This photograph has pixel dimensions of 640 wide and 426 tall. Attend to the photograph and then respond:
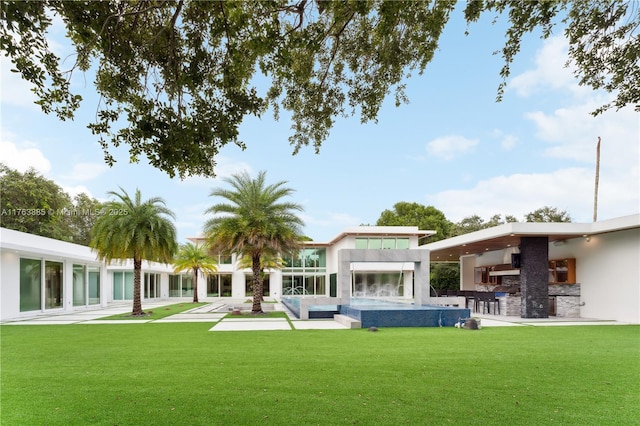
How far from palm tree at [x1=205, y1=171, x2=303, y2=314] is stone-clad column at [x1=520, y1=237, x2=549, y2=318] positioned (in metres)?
10.4

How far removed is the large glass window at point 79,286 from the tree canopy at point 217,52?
81.3 ft

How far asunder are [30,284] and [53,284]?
260 centimetres

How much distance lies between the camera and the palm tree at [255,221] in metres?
21.5

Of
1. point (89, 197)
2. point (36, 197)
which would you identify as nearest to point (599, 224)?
point (36, 197)

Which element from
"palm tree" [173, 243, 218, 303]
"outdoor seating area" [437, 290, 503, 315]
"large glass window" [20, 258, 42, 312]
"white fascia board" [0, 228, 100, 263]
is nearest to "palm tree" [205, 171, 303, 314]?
"white fascia board" [0, 228, 100, 263]

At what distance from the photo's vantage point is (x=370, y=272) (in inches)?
1695

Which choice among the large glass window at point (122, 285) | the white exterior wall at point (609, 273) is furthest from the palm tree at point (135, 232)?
the white exterior wall at point (609, 273)

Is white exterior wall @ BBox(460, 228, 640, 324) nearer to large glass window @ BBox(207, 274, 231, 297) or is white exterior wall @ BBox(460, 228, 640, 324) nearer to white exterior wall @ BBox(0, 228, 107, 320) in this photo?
white exterior wall @ BBox(0, 228, 107, 320)

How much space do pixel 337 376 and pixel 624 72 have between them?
6.60 metres

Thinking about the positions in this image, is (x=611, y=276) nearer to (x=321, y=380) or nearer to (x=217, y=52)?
(x=321, y=380)

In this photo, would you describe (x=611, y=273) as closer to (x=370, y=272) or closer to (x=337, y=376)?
(x=337, y=376)

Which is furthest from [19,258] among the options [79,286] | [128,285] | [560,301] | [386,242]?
[386,242]

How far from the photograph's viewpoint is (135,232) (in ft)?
69.8

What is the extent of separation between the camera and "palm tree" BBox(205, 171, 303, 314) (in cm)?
2152
